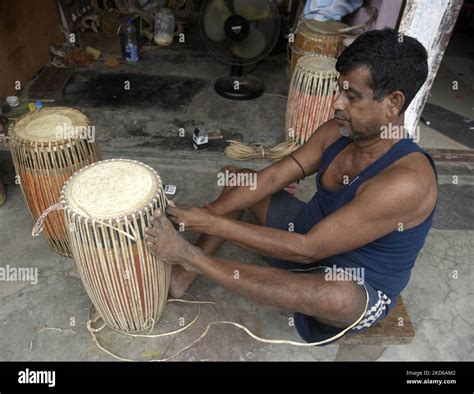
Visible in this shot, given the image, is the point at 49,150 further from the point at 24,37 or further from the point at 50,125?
the point at 24,37

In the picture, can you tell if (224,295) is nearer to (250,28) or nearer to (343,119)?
(343,119)

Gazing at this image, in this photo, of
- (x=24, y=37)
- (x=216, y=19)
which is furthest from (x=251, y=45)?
(x=24, y=37)

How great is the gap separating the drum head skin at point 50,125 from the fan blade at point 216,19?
1843mm

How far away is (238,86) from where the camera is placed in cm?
412

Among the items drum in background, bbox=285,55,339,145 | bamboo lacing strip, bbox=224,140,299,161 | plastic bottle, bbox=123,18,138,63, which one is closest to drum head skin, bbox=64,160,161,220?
bamboo lacing strip, bbox=224,140,299,161

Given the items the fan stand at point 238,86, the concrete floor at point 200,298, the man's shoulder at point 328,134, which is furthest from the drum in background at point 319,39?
the man's shoulder at point 328,134

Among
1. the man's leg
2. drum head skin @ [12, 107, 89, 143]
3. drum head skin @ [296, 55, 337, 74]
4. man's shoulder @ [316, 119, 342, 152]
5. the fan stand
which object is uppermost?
man's shoulder @ [316, 119, 342, 152]

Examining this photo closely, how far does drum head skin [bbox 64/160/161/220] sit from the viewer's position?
161 centimetres

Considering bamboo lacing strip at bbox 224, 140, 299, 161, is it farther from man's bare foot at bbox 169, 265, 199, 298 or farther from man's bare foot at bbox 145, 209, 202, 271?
man's bare foot at bbox 145, 209, 202, 271

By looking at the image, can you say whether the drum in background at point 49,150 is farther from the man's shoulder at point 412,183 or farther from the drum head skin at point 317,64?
the drum head skin at point 317,64

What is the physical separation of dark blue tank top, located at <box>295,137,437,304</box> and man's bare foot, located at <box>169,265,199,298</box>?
651mm

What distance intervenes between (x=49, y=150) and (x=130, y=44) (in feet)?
9.47

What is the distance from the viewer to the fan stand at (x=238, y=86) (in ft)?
13.2

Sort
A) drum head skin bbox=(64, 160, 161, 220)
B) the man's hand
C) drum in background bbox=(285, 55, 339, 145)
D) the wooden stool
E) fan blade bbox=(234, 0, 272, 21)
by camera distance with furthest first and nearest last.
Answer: fan blade bbox=(234, 0, 272, 21) < drum in background bbox=(285, 55, 339, 145) < the wooden stool < the man's hand < drum head skin bbox=(64, 160, 161, 220)
